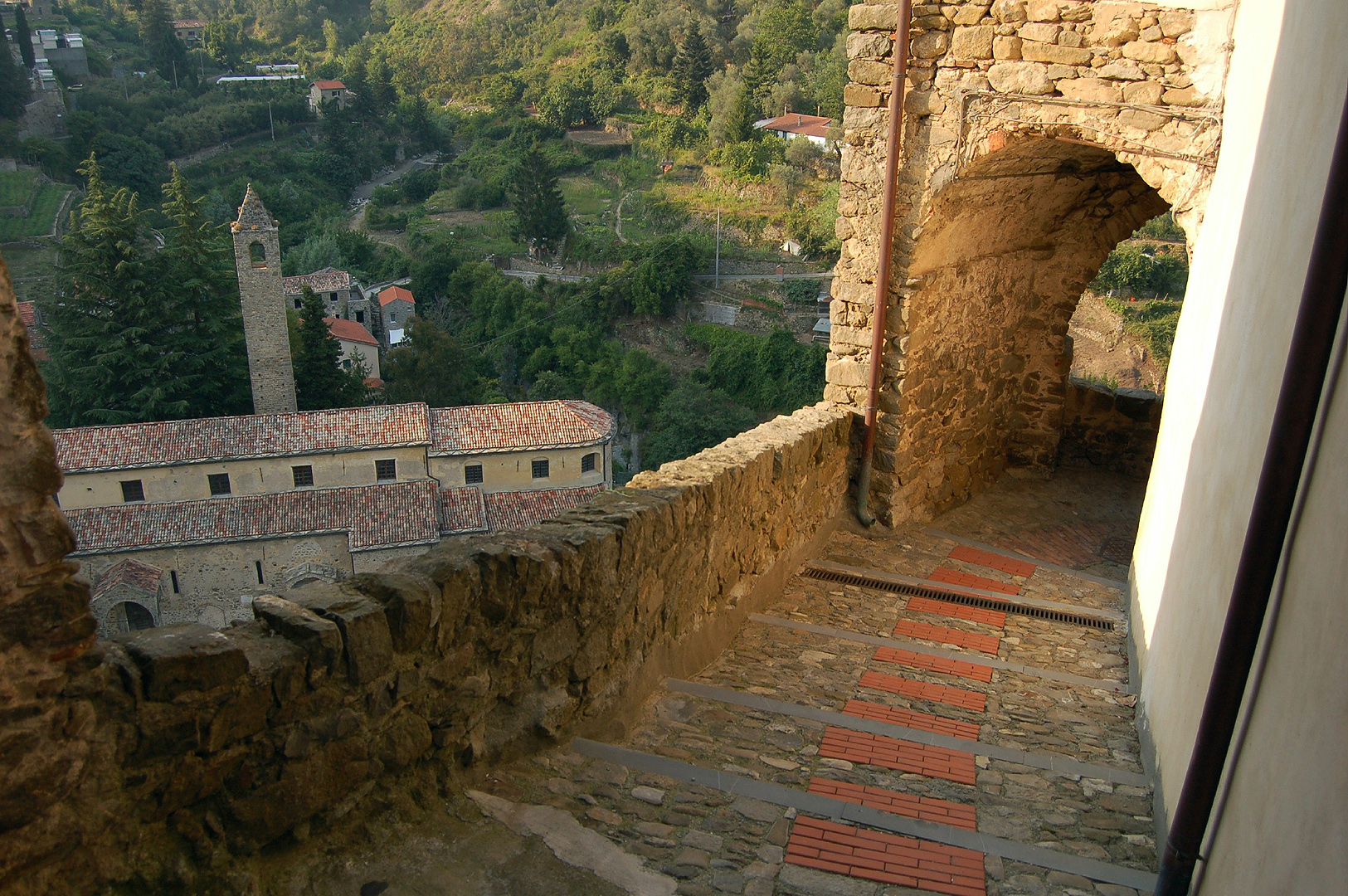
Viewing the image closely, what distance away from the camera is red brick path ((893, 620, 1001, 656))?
17.9 ft

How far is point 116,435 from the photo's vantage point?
896 inches

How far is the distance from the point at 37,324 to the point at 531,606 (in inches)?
1490

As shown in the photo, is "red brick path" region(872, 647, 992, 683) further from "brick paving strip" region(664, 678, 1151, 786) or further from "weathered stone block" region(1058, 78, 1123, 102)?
"weathered stone block" region(1058, 78, 1123, 102)

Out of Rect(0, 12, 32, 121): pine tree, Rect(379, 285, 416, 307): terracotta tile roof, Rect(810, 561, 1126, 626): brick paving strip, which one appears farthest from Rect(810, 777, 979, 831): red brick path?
Rect(0, 12, 32, 121): pine tree

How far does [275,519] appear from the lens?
22.9 metres

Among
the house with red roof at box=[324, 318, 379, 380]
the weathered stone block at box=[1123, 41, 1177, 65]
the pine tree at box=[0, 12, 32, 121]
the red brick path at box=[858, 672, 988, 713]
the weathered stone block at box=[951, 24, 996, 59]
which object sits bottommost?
the house with red roof at box=[324, 318, 379, 380]

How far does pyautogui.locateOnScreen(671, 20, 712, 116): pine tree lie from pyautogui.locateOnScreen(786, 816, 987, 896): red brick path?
189 ft

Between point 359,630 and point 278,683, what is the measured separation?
11.0 inches

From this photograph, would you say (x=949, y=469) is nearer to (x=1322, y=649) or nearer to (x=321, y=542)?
(x=1322, y=649)

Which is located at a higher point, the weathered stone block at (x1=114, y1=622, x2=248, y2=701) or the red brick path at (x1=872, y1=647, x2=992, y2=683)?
the weathered stone block at (x1=114, y1=622, x2=248, y2=701)

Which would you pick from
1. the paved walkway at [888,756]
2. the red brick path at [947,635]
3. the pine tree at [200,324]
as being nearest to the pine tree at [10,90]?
the pine tree at [200,324]

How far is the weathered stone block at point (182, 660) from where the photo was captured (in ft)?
7.39

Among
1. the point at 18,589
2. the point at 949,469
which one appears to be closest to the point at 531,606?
the point at 18,589

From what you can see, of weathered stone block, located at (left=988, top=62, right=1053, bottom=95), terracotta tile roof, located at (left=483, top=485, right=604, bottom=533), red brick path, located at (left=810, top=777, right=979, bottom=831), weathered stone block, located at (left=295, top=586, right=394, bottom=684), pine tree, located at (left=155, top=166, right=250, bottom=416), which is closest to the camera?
weathered stone block, located at (left=295, top=586, right=394, bottom=684)
